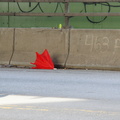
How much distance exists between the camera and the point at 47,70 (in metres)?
15.4

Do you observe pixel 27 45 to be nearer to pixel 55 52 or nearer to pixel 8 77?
pixel 55 52

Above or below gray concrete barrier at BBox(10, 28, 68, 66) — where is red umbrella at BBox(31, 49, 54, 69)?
below

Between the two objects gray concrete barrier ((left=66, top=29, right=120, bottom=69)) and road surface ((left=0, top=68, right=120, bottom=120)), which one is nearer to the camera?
road surface ((left=0, top=68, right=120, bottom=120))

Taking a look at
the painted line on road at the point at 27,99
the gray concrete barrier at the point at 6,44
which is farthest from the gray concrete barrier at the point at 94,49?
the painted line on road at the point at 27,99

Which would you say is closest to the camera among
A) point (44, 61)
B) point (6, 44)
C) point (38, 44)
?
point (44, 61)

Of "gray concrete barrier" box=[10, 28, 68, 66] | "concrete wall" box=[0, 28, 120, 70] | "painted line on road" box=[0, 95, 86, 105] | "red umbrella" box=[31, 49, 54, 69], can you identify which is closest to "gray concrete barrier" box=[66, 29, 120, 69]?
"concrete wall" box=[0, 28, 120, 70]

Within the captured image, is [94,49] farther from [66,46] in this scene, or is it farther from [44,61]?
[44,61]

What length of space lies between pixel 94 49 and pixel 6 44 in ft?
9.59

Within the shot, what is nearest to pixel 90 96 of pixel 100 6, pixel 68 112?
pixel 68 112

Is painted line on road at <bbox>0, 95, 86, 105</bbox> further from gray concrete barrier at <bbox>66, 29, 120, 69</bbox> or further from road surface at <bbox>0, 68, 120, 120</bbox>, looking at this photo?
gray concrete barrier at <bbox>66, 29, 120, 69</bbox>

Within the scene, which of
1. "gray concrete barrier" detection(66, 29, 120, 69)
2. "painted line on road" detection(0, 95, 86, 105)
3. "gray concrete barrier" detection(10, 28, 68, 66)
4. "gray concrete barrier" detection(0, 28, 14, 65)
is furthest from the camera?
"gray concrete barrier" detection(0, 28, 14, 65)

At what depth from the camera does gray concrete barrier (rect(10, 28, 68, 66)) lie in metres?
16.2

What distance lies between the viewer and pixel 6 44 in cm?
1684

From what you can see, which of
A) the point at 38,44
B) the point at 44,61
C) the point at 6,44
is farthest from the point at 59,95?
the point at 6,44
